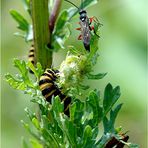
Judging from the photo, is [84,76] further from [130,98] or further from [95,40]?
[130,98]

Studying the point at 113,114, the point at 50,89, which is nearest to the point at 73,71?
the point at 50,89

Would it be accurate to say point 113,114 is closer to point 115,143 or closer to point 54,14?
point 115,143

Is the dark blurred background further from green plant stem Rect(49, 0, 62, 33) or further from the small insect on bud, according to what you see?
the small insect on bud

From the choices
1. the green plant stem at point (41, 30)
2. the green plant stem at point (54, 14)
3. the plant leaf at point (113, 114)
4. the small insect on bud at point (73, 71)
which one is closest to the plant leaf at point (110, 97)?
the plant leaf at point (113, 114)

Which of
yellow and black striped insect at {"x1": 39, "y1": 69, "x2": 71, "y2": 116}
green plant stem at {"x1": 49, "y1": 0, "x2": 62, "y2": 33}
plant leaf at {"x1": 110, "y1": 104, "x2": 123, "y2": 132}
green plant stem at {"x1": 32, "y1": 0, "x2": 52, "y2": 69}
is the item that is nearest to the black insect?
plant leaf at {"x1": 110, "y1": 104, "x2": 123, "y2": 132}

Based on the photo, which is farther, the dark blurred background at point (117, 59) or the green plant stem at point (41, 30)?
the dark blurred background at point (117, 59)

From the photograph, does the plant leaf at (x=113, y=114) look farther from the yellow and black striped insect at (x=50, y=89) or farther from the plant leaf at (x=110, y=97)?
the yellow and black striped insect at (x=50, y=89)
